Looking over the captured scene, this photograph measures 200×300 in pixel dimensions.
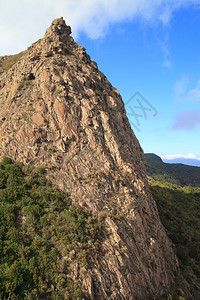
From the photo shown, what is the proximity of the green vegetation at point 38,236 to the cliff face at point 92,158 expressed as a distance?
39.4 inches

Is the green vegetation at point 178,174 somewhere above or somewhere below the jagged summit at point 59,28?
below

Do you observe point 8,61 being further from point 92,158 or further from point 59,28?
point 92,158

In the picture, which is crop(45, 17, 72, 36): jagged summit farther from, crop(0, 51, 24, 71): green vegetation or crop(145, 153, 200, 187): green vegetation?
crop(145, 153, 200, 187): green vegetation

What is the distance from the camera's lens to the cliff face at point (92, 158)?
1617cm

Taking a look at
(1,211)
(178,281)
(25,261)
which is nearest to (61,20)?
(1,211)

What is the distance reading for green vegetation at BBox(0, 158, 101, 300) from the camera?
40.8 ft

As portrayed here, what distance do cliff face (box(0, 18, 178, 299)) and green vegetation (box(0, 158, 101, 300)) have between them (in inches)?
39.4

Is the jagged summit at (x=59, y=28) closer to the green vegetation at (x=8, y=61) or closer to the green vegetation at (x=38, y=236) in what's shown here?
the green vegetation at (x=8, y=61)

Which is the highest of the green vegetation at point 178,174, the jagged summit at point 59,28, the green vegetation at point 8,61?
the jagged summit at point 59,28

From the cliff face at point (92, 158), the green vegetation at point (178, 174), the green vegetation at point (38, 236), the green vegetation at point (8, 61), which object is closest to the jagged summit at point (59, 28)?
the cliff face at point (92, 158)

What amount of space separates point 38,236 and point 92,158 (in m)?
10.9

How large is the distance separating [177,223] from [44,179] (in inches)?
1235

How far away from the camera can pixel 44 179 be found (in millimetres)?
19875

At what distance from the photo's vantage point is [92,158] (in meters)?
22.8
